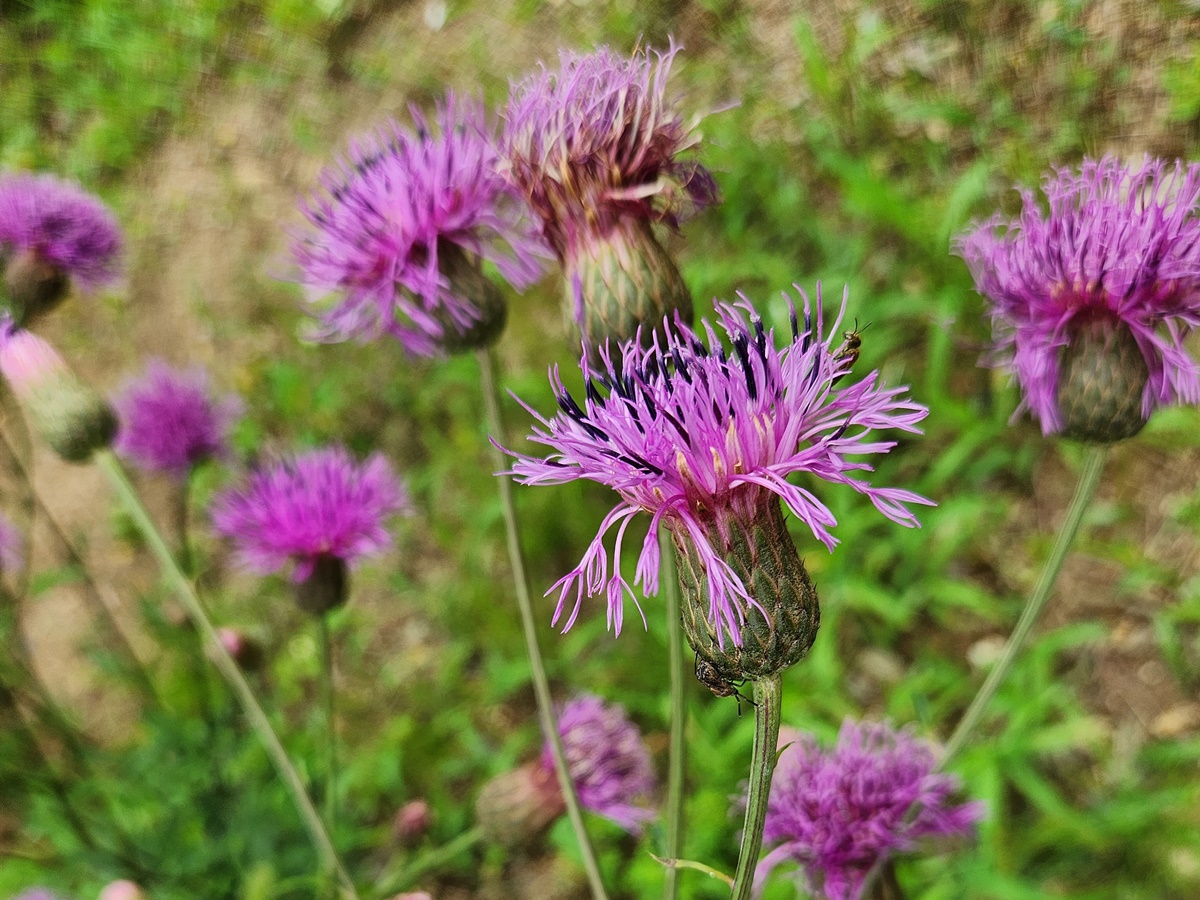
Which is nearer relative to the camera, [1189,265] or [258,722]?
[1189,265]

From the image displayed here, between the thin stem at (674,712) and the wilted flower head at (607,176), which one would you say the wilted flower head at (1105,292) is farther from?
the thin stem at (674,712)

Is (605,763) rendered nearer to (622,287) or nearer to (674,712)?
(674,712)

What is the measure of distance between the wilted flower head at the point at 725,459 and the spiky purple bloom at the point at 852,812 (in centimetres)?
87

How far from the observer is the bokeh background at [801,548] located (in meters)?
3.60

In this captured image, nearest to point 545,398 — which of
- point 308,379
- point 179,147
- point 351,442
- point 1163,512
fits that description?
point 351,442

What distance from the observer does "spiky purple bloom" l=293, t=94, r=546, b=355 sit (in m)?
2.29

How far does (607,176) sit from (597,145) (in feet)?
0.25

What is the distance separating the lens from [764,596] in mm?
1541

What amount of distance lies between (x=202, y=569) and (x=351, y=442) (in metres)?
1.25

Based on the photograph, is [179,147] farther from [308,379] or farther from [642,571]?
[642,571]

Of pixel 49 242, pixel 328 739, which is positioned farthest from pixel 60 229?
pixel 328 739

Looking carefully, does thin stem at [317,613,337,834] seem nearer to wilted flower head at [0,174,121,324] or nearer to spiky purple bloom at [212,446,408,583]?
spiky purple bloom at [212,446,408,583]

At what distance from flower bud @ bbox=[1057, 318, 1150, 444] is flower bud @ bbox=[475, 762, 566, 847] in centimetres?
192

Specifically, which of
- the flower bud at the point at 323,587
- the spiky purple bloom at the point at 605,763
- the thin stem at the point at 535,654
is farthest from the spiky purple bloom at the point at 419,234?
the spiky purple bloom at the point at 605,763
